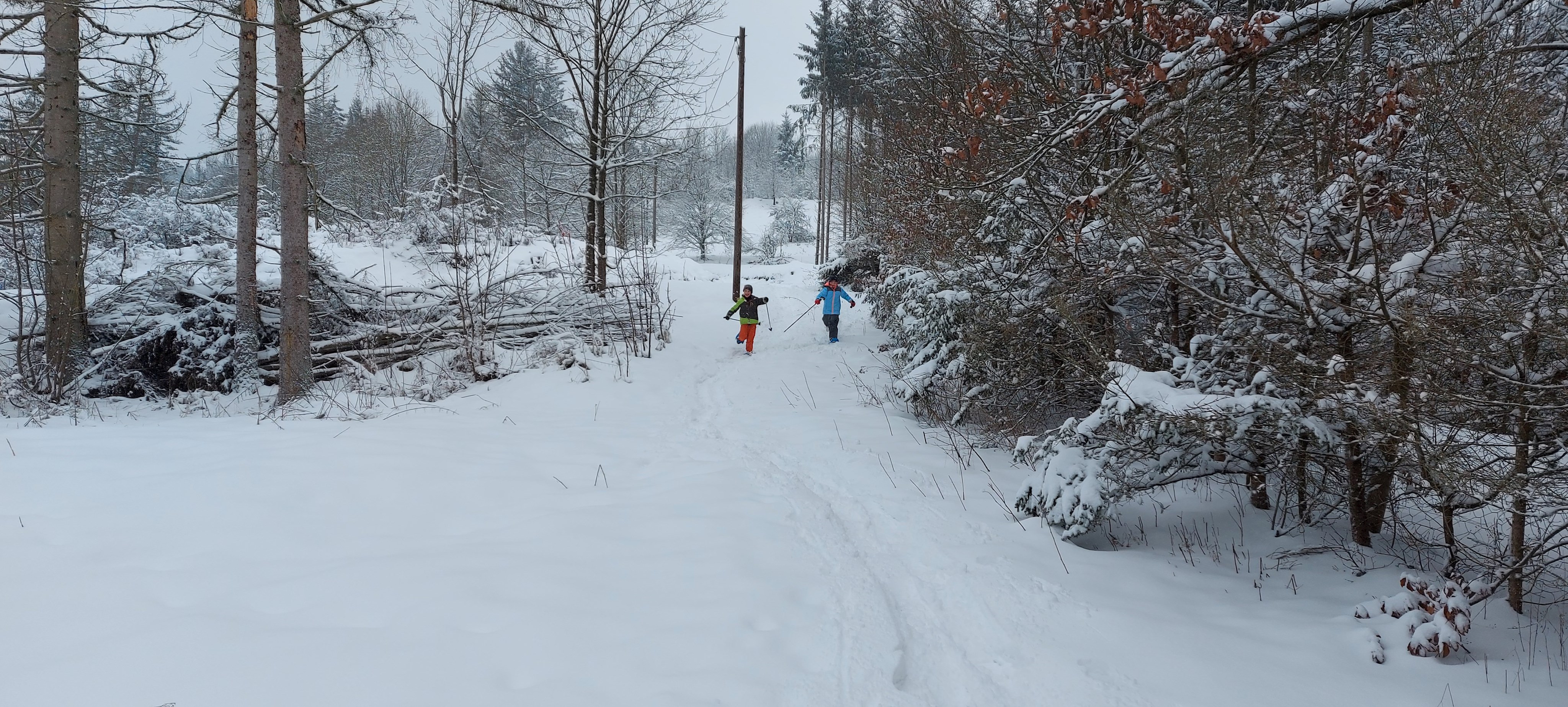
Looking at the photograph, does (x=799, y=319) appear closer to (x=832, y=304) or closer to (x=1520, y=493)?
(x=832, y=304)

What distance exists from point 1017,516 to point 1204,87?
2.91 metres

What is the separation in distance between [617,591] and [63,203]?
34.5 feet

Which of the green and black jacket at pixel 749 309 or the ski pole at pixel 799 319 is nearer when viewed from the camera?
the green and black jacket at pixel 749 309

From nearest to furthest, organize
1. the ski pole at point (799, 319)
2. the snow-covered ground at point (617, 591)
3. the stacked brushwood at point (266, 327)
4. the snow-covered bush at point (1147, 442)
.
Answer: the snow-covered ground at point (617, 591) → the snow-covered bush at point (1147, 442) → the stacked brushwood at point (266, 327) → the ski pole at point (799, 319)

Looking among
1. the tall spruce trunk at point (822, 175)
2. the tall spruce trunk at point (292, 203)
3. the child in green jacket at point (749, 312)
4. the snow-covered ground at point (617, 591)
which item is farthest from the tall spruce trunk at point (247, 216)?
the tall spruce trunk at point (822, 175)

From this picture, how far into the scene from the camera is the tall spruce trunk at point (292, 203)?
727cm

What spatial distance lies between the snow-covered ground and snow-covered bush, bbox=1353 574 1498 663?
0.09 metres

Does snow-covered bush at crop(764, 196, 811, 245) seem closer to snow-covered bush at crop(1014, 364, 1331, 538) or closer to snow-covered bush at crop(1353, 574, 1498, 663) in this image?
snow-covered bush at crop(1014, 364, 1331, 538)

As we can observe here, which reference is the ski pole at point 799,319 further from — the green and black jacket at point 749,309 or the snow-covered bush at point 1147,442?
the snow-covered bush at point 1147,442

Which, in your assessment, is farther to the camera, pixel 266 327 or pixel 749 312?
pixel 749 312

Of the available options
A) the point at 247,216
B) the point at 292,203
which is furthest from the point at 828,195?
the point at 292,203

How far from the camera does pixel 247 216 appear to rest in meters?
8.88

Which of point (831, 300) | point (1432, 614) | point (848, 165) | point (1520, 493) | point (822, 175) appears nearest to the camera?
point (1520, 493)

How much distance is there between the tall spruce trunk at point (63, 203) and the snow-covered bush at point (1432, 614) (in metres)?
12.9
